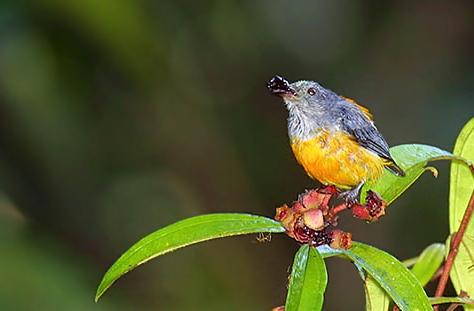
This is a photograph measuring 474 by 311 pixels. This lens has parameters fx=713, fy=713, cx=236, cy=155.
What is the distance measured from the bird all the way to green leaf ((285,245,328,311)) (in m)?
0.51

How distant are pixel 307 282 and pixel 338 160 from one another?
82 cm

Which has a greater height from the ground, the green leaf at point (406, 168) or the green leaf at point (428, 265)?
the green leaf at point (406, 168)

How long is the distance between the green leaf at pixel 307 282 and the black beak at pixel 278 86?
82cm

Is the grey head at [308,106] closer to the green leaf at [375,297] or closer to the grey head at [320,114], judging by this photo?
the grey head at [320,114]

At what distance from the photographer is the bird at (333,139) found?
6.95ft

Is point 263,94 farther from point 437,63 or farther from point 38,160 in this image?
point 38,160

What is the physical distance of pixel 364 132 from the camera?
2293 mm

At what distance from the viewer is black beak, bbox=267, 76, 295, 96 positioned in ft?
7.27

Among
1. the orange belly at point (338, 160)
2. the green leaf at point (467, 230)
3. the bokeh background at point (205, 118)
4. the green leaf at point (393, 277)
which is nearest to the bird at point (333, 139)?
the orange belly at point (338, 160)

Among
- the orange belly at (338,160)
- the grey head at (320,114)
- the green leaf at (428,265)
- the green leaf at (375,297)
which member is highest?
the grey head at (320,114)

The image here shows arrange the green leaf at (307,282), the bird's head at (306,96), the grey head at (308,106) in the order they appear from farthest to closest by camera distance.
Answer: the bird's head at (306,96)
the grey head at (308,106)
the green leaf at (307,282)

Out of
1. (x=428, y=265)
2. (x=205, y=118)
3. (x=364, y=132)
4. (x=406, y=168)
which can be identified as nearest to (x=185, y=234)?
(x=406, y=168)

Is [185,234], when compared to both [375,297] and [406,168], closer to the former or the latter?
[375,297]

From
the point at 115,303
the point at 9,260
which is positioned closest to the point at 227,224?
the point at 9,260
